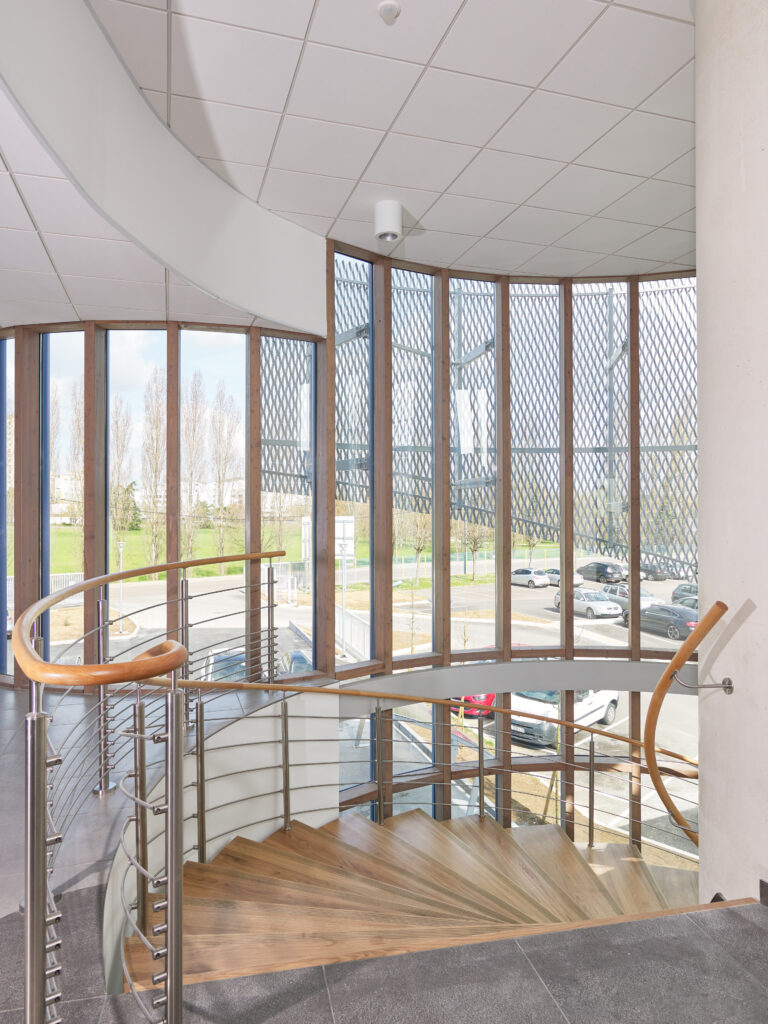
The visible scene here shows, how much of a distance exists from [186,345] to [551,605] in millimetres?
3700

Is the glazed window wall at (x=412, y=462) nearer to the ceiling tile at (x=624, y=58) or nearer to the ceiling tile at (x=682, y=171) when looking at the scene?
the ceiling tile at (x=682, y=171)

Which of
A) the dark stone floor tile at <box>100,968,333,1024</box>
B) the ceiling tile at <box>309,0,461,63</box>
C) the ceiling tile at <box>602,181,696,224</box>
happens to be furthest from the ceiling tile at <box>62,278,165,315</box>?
the dark stone floor tile at <box>100,968,333,1024</box>

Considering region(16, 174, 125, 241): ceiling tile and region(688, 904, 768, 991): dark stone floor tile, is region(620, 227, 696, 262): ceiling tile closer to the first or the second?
region(16, 174, 125, 241): ceiling tile

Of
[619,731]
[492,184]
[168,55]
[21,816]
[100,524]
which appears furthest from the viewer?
[619,731]

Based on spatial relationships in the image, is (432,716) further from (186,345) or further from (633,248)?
(633,248)

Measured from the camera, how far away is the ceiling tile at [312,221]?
4.49 metres

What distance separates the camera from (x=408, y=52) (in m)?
2.96

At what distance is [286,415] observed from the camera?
4992 mm

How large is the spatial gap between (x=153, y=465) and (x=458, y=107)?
9.89 feet

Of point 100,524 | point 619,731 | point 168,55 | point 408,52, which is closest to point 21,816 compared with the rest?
point 100,524

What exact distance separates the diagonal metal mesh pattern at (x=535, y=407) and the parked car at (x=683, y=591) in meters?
1.11

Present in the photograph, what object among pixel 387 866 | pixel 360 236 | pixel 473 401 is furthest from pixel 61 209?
pixel 473 401

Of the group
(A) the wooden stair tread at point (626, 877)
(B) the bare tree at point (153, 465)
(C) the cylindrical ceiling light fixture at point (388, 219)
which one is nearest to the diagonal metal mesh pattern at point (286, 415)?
(B) the bare tree at point (153, 465)

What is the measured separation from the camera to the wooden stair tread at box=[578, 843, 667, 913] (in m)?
3.55
